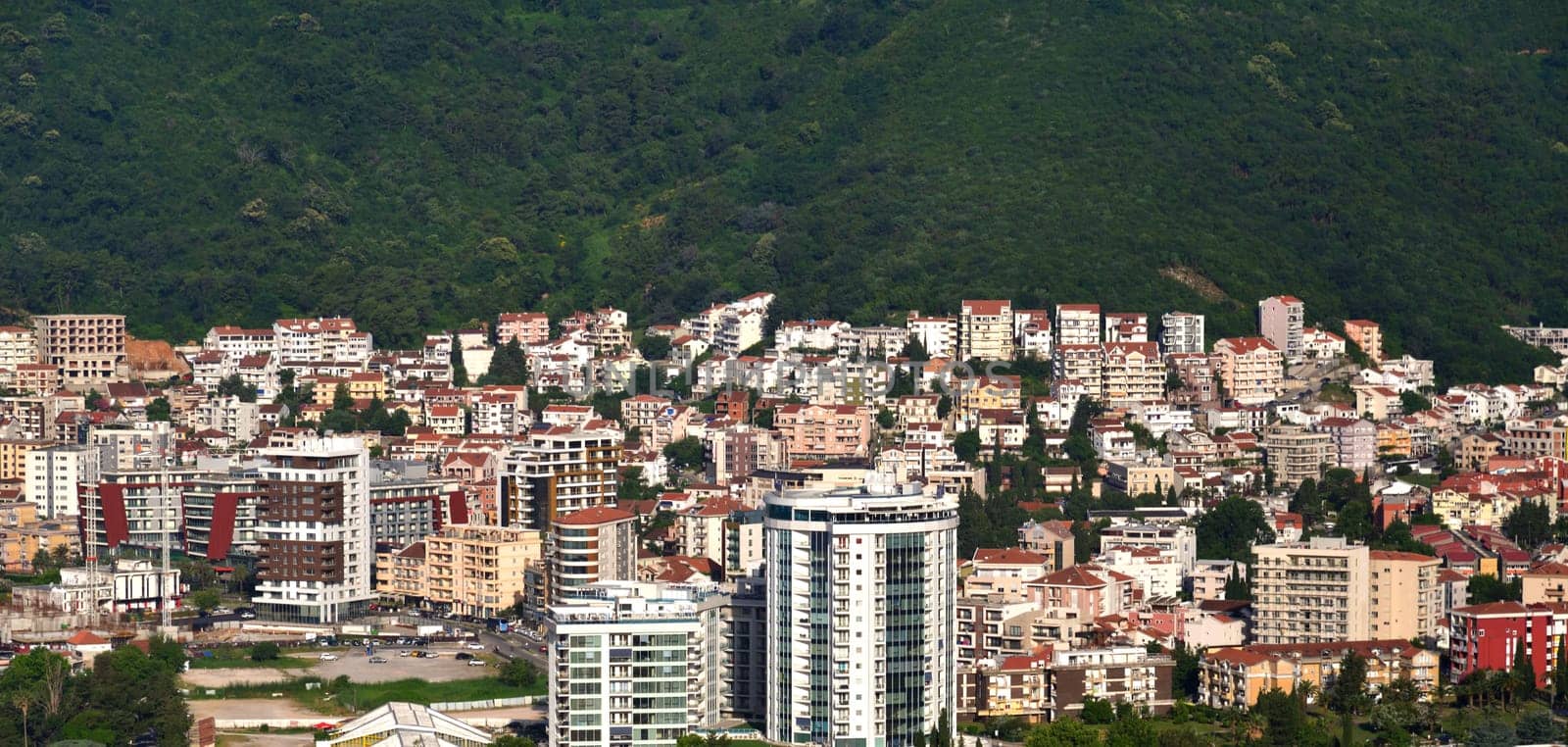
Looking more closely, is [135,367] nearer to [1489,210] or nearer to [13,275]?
[13,275]

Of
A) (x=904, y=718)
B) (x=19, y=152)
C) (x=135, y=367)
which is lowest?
(x=904, y=718)

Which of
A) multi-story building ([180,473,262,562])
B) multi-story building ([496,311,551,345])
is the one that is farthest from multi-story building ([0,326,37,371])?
multi-story building ([180,473,262,562])

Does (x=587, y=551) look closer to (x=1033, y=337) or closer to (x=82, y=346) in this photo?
(x=1033, y=337)

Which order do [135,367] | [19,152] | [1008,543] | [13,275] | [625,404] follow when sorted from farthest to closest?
[19,152] < [13,275] < [135,367] < [625,404] < [1008,543]

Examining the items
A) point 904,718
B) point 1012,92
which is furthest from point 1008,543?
point 1012,92

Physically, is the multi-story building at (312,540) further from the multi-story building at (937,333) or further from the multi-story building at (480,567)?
the multi-story building at (937,333)

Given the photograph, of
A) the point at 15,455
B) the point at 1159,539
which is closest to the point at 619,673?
the point at 1159,539
